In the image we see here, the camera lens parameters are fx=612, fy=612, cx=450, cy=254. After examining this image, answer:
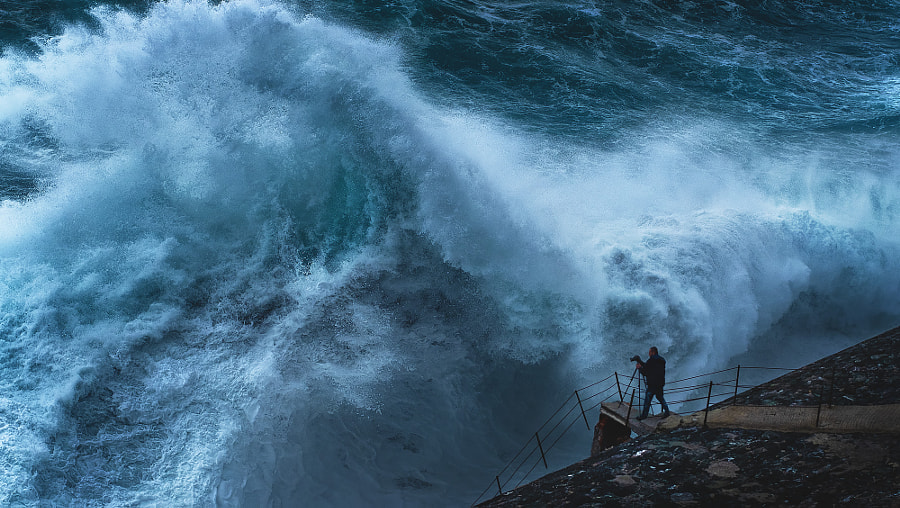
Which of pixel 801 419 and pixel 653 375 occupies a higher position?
pixel 801 419

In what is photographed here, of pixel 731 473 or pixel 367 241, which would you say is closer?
pixel 731 473

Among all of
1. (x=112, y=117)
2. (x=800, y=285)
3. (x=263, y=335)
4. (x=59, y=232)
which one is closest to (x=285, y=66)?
(x=112, y=117)

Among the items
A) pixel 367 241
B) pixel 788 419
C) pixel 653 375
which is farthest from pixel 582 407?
pixel 367 241

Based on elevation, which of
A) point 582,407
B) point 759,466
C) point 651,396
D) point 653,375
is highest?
point 759,466

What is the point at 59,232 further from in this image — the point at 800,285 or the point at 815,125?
the point at 815,125

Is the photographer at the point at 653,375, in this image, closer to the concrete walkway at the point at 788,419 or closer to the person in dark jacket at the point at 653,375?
the person in dark jacket at the point at 653,375

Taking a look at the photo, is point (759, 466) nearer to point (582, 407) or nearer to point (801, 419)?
point (801, 419)

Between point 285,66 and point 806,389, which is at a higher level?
point 285,66

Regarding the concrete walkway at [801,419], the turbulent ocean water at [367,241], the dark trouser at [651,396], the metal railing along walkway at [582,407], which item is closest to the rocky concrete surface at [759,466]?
the concrete walkway at [801,419]
